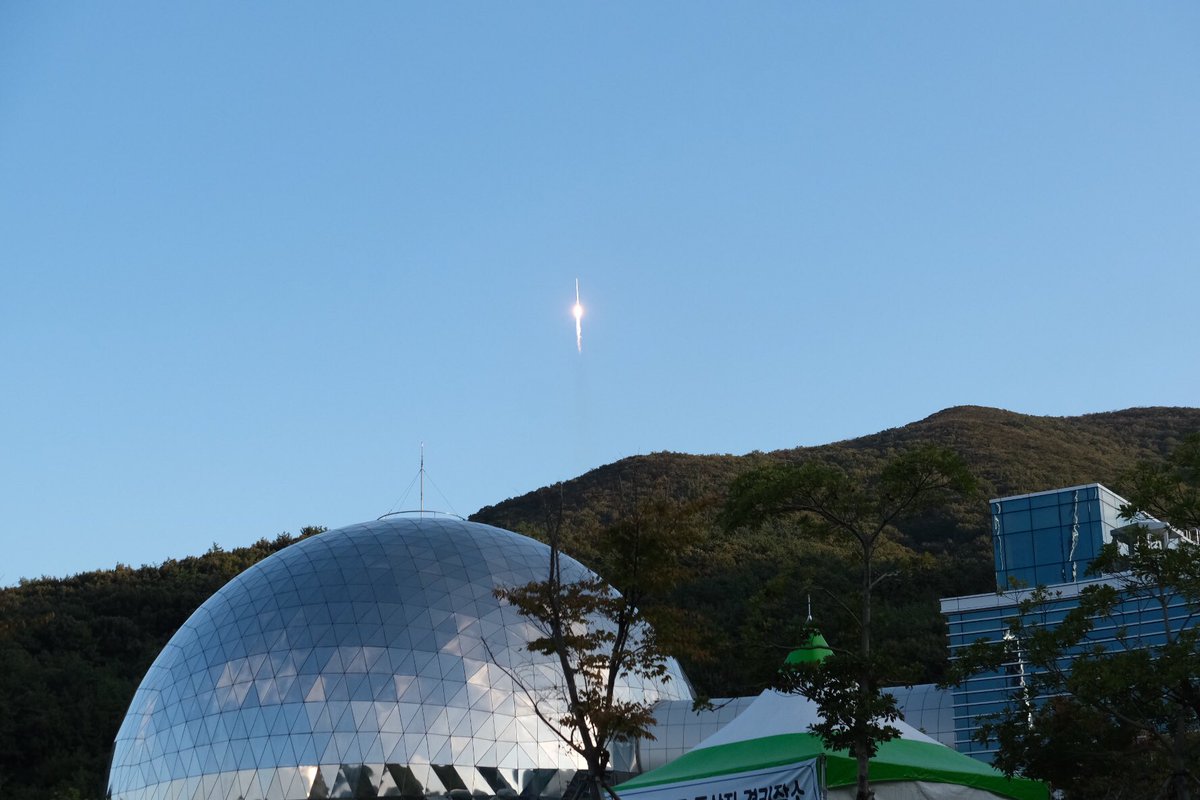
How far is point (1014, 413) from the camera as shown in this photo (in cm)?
13988

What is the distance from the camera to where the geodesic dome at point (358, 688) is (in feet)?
110

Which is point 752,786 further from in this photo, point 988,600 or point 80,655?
point 80,655

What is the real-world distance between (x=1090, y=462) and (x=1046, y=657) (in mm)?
99338

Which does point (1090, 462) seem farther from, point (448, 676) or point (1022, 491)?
point (448, 676)

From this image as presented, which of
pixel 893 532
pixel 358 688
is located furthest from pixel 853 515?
pixel 893 532

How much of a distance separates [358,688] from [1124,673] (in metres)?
20.2

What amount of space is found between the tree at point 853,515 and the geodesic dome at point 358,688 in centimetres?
1314

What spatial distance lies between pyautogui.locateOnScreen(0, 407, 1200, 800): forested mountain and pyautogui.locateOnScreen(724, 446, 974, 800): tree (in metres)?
2.63

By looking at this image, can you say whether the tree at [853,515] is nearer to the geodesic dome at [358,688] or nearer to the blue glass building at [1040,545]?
the geodesic dome at [358,688]

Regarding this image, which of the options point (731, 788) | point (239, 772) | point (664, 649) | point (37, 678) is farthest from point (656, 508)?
point (37, 678)

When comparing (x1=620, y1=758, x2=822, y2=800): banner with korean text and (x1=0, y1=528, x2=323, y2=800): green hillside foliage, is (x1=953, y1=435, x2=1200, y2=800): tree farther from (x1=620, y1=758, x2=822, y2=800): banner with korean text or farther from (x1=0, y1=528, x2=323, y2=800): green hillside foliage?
(x1=0, y1=528, x2=323, y2=800): green hillside foliage

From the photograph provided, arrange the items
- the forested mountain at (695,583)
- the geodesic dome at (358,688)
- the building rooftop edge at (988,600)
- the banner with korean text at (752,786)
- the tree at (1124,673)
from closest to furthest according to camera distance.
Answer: the tree at (1124,673) < the banner with korean text at (752,786) < the geodesic dome at (358,688) < the building rooftop edge at (988,600) < the forested mountain at (695,583)

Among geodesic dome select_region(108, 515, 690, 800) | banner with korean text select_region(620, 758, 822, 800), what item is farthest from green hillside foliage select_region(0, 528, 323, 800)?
banner with korean text select_region(620, 758, 822, 800)

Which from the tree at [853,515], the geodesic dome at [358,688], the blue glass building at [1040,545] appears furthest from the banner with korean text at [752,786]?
the blue glass building at [1040,545]
